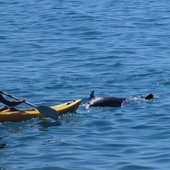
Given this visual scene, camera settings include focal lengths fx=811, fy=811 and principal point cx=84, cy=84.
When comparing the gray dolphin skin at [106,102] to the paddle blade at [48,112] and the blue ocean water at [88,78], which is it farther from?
the paddle blade at [48,112]

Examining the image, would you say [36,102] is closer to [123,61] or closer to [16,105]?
[16,105]

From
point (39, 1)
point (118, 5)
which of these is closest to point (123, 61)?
point (118, 5)

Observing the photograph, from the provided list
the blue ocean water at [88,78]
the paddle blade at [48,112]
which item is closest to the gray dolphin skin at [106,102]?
the blue ocean water at [88,78]

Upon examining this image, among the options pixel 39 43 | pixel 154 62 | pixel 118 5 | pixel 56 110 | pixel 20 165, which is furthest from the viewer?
pixel 118 5

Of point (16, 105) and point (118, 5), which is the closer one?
point (16, 105)

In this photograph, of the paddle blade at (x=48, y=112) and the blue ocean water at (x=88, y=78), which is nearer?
the blue ocean water at (x=88, y=78)

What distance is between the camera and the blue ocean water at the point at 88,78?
18562mm

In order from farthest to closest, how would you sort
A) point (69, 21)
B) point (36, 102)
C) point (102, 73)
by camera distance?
point (69, 21), point (102, 73), point (36, 102)

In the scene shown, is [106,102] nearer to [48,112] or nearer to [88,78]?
[48,112]

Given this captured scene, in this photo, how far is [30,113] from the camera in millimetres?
21938

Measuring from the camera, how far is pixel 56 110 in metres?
22.1

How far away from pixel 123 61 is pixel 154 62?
137cm

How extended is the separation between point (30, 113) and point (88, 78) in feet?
20.7

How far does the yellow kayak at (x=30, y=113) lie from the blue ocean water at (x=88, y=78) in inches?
6.1
